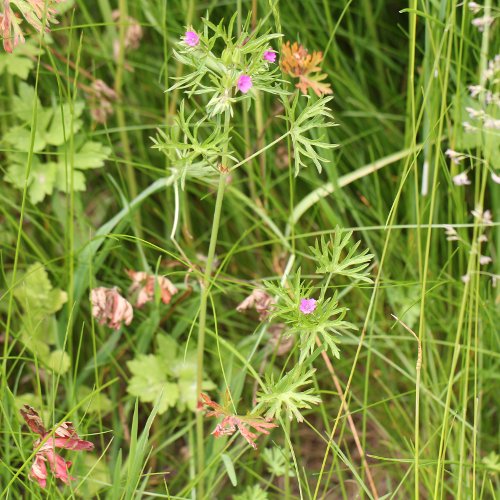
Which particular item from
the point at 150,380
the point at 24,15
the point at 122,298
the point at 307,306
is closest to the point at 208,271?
the point at 307,306

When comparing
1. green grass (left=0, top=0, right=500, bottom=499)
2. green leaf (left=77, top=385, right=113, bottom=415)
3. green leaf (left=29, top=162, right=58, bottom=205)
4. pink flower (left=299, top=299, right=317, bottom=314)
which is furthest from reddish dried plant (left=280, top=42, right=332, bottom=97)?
green leaf (left=77, top=385, right=113, bottom=415)

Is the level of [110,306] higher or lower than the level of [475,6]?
lower

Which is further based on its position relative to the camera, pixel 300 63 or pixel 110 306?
pixel 110 306

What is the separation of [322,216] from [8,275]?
72 centimetres

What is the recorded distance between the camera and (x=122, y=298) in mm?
1695

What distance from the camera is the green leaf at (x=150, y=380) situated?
1859 mm

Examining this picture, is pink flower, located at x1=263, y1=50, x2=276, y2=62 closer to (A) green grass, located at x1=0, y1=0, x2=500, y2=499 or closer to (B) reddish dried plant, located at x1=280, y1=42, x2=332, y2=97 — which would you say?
(B) reddish dried plant, located at x1=280, y1=42, x2=332, y2=97

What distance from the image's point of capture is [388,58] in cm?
215

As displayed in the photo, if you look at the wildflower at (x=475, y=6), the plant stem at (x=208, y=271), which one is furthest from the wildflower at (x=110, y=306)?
the wildflower at (x=475, y=6)

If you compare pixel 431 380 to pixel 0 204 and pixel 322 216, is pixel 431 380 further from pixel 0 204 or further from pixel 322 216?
pixel 0 204

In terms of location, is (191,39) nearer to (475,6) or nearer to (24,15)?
(24,15)

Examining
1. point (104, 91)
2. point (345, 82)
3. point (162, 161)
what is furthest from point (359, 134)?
point (104, 91)

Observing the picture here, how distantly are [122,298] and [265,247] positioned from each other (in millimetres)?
475

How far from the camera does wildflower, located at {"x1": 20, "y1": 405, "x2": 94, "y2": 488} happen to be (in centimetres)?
131
